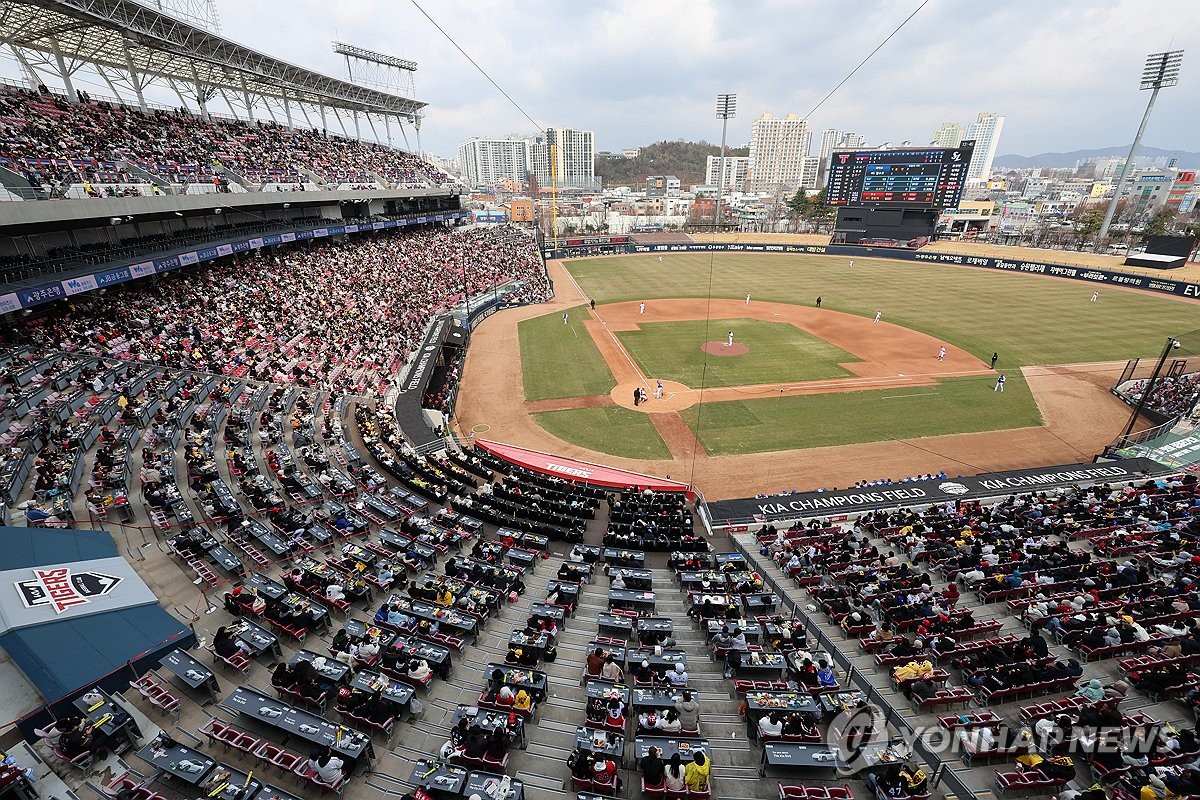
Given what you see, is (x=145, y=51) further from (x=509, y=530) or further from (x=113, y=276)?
(x=509, y=530)

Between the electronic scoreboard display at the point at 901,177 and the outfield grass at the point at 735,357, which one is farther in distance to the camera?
the electronic scoreboard display at the point at 901,177

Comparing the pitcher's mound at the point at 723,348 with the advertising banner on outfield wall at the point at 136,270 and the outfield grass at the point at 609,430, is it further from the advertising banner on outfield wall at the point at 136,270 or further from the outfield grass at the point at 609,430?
the advertising banner on outfield wall at the point at 136,270

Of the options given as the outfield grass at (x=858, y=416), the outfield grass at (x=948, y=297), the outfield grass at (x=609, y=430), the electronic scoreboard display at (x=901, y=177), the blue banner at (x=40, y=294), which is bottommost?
the outfield grass at (x=609, y=430)

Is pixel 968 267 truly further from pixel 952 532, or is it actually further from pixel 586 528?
pixel 586 528

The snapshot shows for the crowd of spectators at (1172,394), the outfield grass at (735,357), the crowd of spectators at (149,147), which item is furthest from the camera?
the outfield grass at (735,357)

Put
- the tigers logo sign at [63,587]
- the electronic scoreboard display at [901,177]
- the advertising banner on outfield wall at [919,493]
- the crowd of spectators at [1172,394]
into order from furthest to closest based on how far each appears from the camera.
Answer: the electronic scoreboard display at [901,177], the crowd of spectators at [1172,394], the advertising banner on outfield wall at [919,493], the tigers logo sign at [63,587]

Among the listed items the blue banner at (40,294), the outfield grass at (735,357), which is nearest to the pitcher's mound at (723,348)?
the outfield grass at (735,357)

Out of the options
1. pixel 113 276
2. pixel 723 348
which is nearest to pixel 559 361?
pixel 723 348

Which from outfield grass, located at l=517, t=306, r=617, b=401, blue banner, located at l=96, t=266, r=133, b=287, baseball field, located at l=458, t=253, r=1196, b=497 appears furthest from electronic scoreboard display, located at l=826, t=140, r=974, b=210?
blue banner, located at l=96, t=266, r=133, b=287
